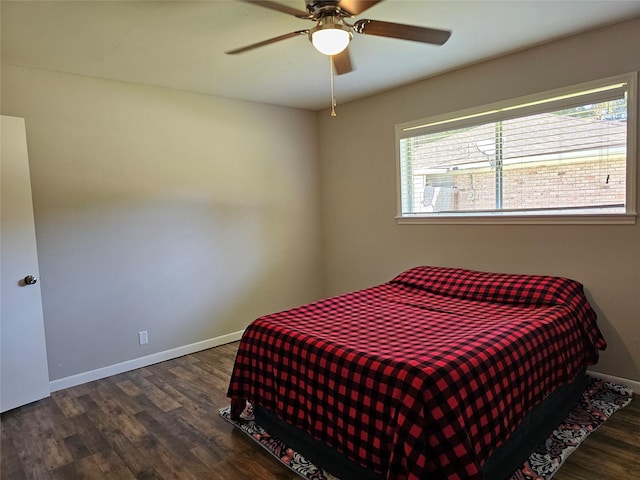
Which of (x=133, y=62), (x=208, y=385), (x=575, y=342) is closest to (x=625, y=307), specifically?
(x=575, y=342)

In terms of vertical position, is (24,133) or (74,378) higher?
(24,133)

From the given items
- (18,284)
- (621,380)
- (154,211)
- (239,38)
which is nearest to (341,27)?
(239,38)

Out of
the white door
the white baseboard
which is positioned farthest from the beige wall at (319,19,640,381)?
the white door

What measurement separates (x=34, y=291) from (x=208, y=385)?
4.70 feet

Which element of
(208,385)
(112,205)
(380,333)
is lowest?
(208,385)

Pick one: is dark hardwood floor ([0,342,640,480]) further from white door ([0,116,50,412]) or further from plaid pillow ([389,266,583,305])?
plaid pillow ([389,266,583,305])

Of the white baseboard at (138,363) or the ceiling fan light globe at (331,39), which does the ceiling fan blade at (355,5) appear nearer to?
the ceiling fan light globe at (331,39)

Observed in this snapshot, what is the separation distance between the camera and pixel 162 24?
2.36 meters

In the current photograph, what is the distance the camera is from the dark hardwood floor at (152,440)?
209 cm

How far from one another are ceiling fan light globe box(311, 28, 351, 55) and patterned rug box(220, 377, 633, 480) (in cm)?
216

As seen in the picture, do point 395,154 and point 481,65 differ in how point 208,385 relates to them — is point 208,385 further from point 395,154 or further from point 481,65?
point 481,65

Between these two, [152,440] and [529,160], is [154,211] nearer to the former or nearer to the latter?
[152,440]

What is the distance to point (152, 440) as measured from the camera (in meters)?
2.41

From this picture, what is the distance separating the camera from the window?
2734 millimetres
